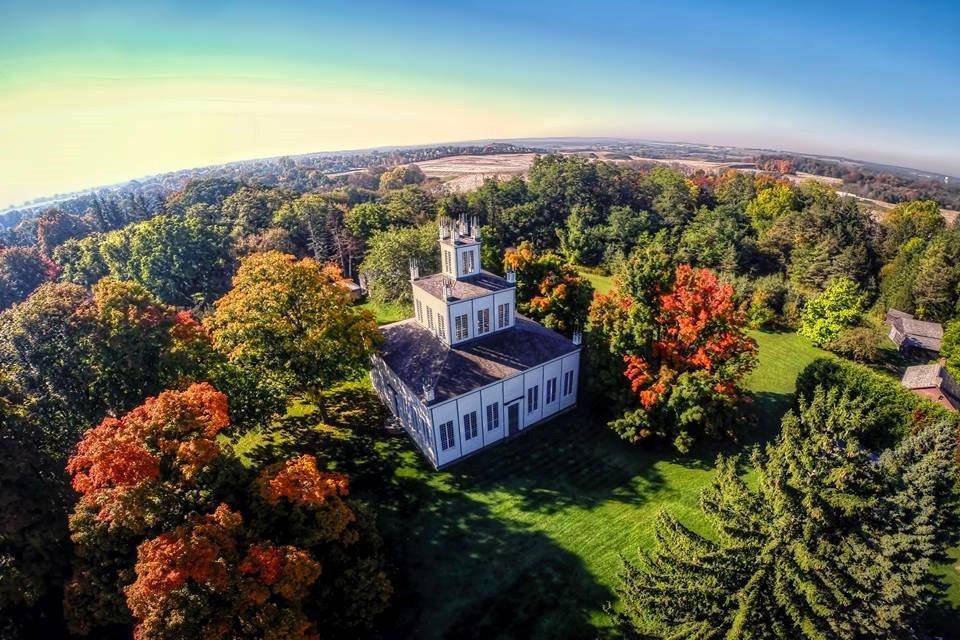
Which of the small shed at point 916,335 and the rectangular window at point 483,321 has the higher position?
the rectangular window at point 483,321

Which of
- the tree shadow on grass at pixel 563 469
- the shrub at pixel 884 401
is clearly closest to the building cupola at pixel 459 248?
the tree shadow on grass at pixel 563 469

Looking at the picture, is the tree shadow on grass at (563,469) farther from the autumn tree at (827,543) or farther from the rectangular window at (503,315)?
the autumn tree at (827,543)

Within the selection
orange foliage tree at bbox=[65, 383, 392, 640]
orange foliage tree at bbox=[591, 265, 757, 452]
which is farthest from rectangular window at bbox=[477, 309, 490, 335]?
orange foliage tree at bbox=[65, 383, 392, 640]

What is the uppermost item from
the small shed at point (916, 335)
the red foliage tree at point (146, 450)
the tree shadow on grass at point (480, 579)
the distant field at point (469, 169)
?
the distant field at point (469, 169)

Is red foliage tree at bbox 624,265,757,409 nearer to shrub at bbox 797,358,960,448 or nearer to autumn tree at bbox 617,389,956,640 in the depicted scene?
shrub at bbox 797,358,960,448

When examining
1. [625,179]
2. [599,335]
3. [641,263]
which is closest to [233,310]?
[599,335]

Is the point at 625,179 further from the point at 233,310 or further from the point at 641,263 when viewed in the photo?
the point at 233,310
